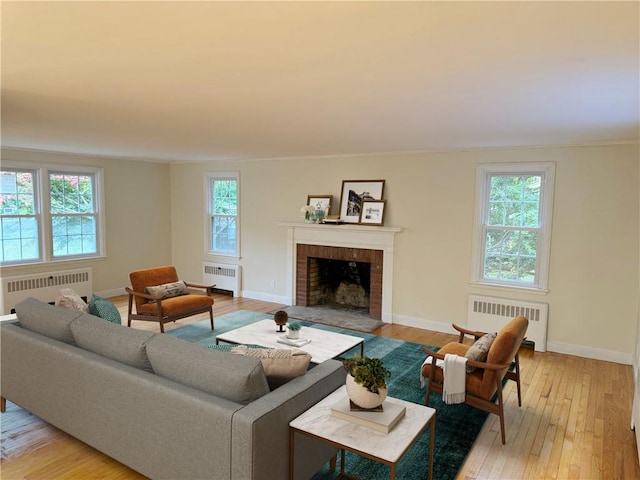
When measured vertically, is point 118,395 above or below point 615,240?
below

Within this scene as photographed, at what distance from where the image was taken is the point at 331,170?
6340 millimetres

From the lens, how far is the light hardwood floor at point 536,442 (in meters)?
2.72

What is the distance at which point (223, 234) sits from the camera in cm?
757

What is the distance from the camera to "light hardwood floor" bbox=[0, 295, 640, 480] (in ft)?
8.92

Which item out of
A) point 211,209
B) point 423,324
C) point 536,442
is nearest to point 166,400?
point 536,442

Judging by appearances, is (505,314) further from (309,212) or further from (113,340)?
(113,340)

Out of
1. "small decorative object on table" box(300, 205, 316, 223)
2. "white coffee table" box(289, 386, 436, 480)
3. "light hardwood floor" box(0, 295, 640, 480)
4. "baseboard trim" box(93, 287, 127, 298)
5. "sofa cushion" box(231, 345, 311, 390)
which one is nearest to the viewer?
"white coffee table" box(289, 386, 436, 480)

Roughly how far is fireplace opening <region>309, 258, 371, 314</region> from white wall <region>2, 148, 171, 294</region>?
3.03m

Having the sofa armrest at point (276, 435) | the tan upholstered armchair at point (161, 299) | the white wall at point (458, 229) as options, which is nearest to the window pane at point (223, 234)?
the white wall at point (458, 229)

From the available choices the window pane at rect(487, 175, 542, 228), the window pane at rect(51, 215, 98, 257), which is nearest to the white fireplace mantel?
the window pane at rect(487, 175, 542, 228)

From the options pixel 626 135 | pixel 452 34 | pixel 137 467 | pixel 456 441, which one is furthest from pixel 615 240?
pixel 137 467

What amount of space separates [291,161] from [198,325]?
2753mm

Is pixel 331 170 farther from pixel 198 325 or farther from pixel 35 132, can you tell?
pixel 35 132

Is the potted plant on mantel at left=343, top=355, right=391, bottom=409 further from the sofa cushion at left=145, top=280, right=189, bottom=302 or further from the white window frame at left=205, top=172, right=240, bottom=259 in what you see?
the white window frame at left=205, top=172, right=240, bottom=259
